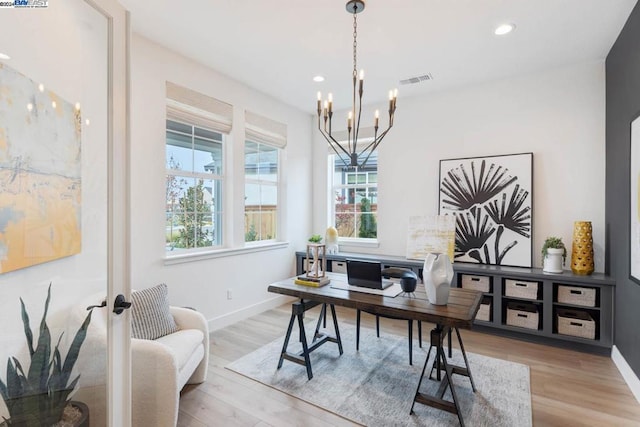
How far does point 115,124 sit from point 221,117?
7.37 feet

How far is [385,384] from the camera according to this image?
2.46 m

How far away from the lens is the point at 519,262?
11.8 feet

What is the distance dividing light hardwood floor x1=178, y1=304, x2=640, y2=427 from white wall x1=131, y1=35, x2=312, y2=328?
61 cm

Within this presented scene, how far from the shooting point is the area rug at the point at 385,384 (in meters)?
2.08

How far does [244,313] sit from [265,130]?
2.37 meters

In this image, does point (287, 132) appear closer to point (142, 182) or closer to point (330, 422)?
point (142, 182)

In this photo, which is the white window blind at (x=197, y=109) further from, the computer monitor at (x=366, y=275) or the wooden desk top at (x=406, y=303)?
the computer monitor at (x=366, y=275)

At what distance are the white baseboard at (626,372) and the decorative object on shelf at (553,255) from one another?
79 centimetres

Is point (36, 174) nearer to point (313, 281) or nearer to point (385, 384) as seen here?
point (313, 281)

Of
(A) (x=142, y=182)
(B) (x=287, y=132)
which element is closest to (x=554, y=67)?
(B) (x=287, y=132)

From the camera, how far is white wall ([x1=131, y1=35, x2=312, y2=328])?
9.35ft

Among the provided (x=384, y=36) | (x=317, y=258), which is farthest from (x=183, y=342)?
(x=384, y=36)

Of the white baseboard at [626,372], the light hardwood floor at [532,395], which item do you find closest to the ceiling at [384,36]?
the white baseboard at [626,372]

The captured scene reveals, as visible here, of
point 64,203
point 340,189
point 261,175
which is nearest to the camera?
point 64,203
